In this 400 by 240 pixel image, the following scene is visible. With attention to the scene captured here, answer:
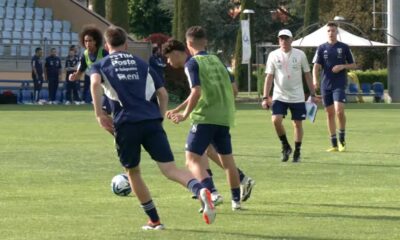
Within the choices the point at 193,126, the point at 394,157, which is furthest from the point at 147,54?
the point at 193,126

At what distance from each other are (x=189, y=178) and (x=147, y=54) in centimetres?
3452

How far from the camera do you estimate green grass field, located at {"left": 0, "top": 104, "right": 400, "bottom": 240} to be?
35.4ft

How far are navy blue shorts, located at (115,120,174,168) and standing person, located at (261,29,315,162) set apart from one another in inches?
300

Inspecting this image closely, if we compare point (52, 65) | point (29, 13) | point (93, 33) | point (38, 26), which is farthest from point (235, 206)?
point (29, 13)

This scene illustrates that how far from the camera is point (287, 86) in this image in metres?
18.2

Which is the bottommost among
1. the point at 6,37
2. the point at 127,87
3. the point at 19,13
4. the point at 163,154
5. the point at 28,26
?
the point at 163,154

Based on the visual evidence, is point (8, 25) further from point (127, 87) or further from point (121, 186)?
point (127, 87)

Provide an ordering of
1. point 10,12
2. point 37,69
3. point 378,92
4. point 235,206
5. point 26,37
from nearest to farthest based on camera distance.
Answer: point 235,206 → point 37,69 → point 378,92 → point 26,37 → point 10,12

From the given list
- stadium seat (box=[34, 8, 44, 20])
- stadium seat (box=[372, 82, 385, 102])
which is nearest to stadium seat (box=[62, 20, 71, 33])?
stadium seat (box=[34, 8, 44, 20])

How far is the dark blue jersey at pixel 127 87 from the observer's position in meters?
10.6

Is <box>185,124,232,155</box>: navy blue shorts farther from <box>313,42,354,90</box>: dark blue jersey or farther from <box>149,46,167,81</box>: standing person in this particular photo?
<box>149,46,167,81</box>: standing person

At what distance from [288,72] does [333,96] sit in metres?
2.46

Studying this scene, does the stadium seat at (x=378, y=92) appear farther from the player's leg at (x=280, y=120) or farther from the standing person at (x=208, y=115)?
the standing person at (x=208, y=115)

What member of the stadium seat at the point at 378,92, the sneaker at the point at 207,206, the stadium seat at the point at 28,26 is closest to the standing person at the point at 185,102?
the sneaker at the point at 207,206
